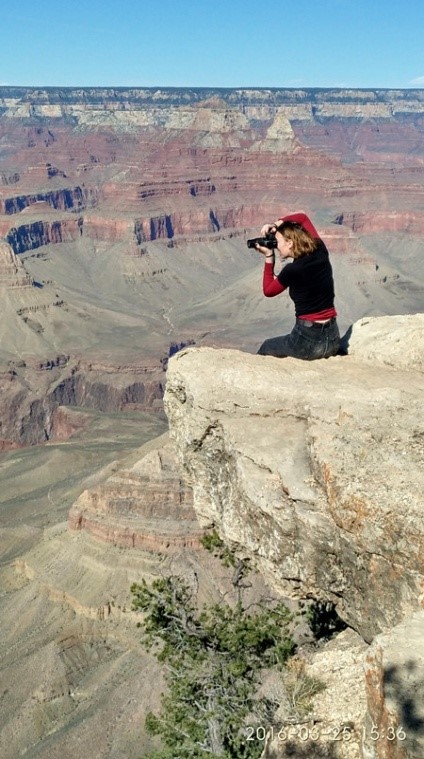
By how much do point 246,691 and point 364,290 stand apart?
135 meters

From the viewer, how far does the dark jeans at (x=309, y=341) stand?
48.5ft

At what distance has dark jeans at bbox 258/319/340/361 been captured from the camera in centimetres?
1480

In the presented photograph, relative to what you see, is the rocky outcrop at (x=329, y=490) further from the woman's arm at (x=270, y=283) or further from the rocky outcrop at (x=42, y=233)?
the rocky outcrop at (x=42, y=233)

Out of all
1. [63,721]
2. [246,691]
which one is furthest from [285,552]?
[63,721]

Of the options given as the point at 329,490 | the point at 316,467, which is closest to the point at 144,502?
the point at 316,467

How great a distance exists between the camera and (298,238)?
13.6 meters

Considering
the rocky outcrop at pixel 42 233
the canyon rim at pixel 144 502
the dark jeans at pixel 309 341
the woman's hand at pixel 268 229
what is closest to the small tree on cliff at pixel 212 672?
the canyon rim at pixel 144 502

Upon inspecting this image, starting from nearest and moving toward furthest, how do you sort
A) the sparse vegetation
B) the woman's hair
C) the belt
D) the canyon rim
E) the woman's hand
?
1. the canyon rim
2. the woman's hair
3. the woman's hand
4. the belt
5. the sparse vegetation

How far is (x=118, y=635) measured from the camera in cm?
3919

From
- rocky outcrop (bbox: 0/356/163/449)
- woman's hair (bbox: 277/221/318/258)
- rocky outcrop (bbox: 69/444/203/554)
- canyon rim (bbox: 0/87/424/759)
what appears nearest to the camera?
canyon rim (bbox: 0/87/424/759)

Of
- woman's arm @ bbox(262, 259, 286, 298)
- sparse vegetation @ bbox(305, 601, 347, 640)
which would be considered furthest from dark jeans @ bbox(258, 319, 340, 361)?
sparse vegetation @ bbox(305, 601, 347, 640)

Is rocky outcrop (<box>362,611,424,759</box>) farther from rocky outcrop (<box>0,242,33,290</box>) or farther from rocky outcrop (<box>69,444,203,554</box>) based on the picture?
rocky outcrop (<box>0,242,33,290</box>)

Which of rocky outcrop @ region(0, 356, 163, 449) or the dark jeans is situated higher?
the dark jeans

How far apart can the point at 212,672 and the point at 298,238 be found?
8.57 meters
